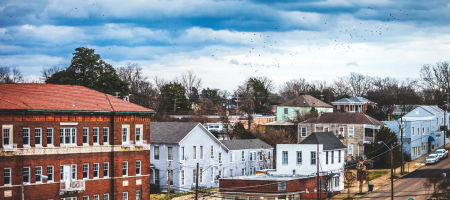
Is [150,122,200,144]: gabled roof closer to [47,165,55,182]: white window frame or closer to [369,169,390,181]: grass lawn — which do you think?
[47,165,55,182]: white window frame

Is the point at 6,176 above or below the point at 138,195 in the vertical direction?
above

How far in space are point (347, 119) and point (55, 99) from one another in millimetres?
48277

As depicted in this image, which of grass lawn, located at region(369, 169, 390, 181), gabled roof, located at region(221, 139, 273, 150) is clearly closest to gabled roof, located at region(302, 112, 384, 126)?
grass lawn, located at region(369, 169, 390, 181)

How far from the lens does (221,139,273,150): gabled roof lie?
86.2 m

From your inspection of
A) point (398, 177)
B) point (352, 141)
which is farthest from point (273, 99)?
point (398, 177)

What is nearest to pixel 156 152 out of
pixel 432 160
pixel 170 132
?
pixel 170 132

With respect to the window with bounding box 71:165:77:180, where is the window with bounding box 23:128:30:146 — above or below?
above

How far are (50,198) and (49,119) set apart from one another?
741 centimetres

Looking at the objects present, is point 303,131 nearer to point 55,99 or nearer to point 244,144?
point 244,144

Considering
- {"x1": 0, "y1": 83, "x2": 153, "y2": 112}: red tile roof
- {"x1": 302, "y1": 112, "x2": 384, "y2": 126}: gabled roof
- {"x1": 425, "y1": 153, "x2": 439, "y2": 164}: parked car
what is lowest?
{"x1": 425, "y1": 153, "x2": 439, "y2": 164}: parked car

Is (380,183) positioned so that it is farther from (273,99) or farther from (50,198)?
(273,99)

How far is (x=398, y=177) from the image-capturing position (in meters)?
78.2

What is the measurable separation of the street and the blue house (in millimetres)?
10511

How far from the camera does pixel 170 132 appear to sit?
78.8 meters
